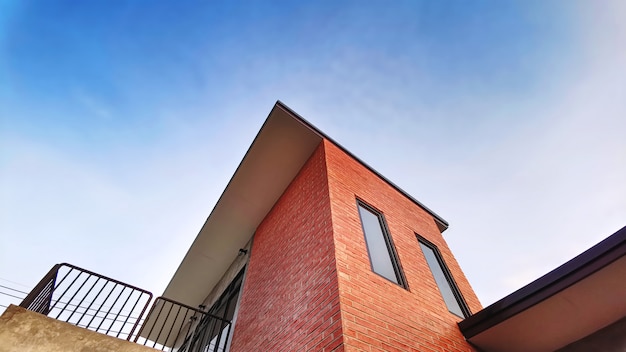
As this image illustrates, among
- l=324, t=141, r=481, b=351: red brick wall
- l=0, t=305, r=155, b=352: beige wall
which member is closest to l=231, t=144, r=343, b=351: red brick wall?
l=324, t=141, r=481, b=351: red brick wall

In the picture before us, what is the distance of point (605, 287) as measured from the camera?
2.33m

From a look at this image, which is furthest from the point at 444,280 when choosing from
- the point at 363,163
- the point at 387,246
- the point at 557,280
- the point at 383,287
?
the point at 363,163

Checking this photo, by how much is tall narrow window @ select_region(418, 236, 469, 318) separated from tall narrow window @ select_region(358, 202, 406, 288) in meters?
1.12

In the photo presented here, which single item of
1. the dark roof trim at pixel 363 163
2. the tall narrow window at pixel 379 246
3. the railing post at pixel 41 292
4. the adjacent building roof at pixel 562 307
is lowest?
the adjacent building roof at pixel 562 307

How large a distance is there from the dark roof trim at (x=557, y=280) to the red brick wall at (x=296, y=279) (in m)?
2.02

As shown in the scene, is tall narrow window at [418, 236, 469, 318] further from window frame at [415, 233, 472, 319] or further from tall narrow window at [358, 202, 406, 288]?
tall narrow window at [358, 202, 406, 288]

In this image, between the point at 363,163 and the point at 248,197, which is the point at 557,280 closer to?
the point at 363,163

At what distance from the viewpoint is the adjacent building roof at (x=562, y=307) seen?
88.5 inches

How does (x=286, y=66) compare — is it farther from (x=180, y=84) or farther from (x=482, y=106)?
(x=482, y=106)

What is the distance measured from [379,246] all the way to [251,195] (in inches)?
133

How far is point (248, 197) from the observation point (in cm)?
591

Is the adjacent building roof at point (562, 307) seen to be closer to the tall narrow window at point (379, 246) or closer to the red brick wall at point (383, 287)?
the red brick wall at point (383, 287)

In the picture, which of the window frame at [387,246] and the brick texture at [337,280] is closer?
the brick texture at [337,280]

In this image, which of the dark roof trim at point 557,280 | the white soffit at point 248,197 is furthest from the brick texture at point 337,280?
the dark roof trim at point 557,280
